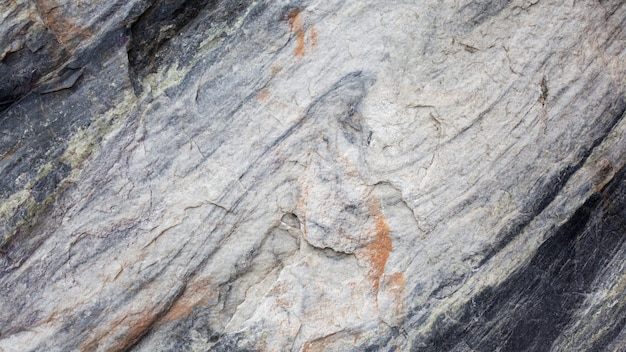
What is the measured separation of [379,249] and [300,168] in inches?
26.9

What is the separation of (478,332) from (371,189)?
117 cm

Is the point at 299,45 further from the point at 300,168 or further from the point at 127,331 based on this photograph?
the point at 127,331

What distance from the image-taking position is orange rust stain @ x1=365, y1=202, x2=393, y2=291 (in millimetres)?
3998

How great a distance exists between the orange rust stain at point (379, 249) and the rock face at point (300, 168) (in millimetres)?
12

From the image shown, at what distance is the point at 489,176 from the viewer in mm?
4055

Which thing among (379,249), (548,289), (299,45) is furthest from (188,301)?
(548,289)

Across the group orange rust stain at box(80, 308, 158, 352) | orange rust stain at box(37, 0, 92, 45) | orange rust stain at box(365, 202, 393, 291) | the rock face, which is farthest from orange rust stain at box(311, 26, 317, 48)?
orange rust stain at box(80, 308, 158, 352)

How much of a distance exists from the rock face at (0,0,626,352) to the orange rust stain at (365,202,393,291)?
0.01 m

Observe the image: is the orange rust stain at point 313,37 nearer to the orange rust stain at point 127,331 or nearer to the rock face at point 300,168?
the rock face at point 300,168

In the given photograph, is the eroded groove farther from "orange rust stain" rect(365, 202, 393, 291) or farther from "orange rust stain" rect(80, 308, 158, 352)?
"orange rust stain" rect(80, 308, 158, 352)

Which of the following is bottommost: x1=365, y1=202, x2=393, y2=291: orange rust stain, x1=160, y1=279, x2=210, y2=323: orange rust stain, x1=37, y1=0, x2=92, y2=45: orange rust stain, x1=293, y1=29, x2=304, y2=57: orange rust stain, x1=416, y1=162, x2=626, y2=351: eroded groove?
x1=416, y1=162, x2=626, y2=351: eroded groove

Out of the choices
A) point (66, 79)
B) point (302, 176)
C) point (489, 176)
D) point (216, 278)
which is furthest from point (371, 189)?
point (66, 79)

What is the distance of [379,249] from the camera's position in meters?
4.03

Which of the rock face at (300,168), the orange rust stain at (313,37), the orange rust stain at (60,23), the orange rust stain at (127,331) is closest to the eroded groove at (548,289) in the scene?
the rock face at (300,168)
